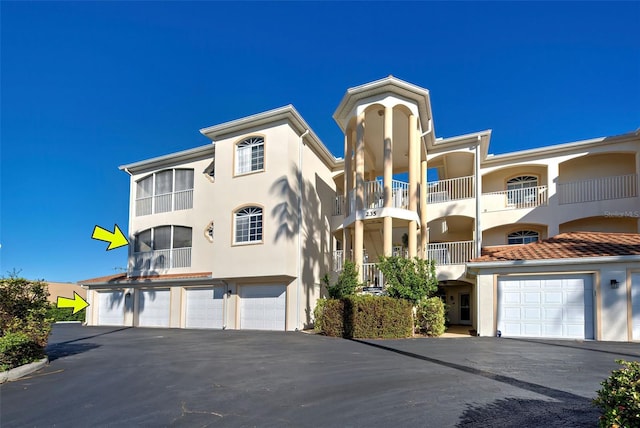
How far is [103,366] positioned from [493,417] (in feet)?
25.4

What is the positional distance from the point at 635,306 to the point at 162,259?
20.1m

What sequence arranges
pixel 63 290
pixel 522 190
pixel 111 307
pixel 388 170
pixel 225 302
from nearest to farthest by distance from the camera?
pixel 388 170
pixel 225 302
pixel 522 190
pixel 111 307
pixel 63 290

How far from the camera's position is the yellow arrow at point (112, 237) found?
20609 millimetres

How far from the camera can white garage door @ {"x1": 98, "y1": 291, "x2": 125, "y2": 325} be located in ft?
73.8

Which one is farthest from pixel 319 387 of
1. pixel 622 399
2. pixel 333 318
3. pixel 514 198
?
pixel 514 198

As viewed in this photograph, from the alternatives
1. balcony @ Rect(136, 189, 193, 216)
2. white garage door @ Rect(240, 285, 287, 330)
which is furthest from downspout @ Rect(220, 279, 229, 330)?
balcony @ Rect(136, 189, 193, 216)

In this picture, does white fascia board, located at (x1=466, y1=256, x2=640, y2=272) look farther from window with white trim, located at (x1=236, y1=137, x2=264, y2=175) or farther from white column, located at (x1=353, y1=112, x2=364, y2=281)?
window with white trim, located at (x1=236, y1=137, x2=264, y2=175)

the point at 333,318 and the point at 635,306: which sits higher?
the point at 635,306

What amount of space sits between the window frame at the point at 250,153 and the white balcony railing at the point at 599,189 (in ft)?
43.5

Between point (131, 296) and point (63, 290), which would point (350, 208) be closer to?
point (131, 296)

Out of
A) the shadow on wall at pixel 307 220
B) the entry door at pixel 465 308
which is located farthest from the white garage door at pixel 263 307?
the entry door at pixel 465 308

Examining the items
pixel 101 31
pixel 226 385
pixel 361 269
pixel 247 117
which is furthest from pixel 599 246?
pixel 101 31

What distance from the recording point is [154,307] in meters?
21.2

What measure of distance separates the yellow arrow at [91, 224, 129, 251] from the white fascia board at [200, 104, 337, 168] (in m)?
7.65
